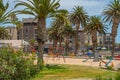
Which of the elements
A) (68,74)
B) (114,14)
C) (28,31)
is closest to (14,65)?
(68,74)

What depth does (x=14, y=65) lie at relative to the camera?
14305 millimetres

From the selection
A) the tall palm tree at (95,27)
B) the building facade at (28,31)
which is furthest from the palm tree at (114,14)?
the building facade at (28,31)

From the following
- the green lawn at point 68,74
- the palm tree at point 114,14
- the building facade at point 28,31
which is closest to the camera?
A: the green lawn at point 68,74

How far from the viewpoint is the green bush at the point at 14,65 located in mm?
14031

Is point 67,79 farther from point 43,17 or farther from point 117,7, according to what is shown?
point 117,7

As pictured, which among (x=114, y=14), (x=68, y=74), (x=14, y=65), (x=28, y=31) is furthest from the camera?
(x=28, y=31)

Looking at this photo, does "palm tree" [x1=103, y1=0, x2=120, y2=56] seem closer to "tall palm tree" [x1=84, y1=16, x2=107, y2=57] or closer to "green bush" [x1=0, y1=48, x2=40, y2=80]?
"tall palm tree" [x1=84, y1=16, x2=107, y2=57]

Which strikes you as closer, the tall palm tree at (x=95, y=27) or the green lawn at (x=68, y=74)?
the green lawn at (x=68, y=74)

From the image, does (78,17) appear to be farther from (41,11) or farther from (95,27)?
(41,11)

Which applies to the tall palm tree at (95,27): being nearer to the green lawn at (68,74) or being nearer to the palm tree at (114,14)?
the palm tree at (114,14)

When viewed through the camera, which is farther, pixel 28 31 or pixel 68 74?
pixel 28 31

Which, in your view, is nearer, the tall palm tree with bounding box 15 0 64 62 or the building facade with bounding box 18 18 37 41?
the tall palm tree with bounding box 15 0 64 62

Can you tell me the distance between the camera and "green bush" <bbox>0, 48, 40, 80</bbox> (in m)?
14.0

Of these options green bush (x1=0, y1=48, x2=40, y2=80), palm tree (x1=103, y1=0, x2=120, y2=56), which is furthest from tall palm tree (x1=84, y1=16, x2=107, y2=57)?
green bush (x1=0, y1=48, x2=40, y2=80)
